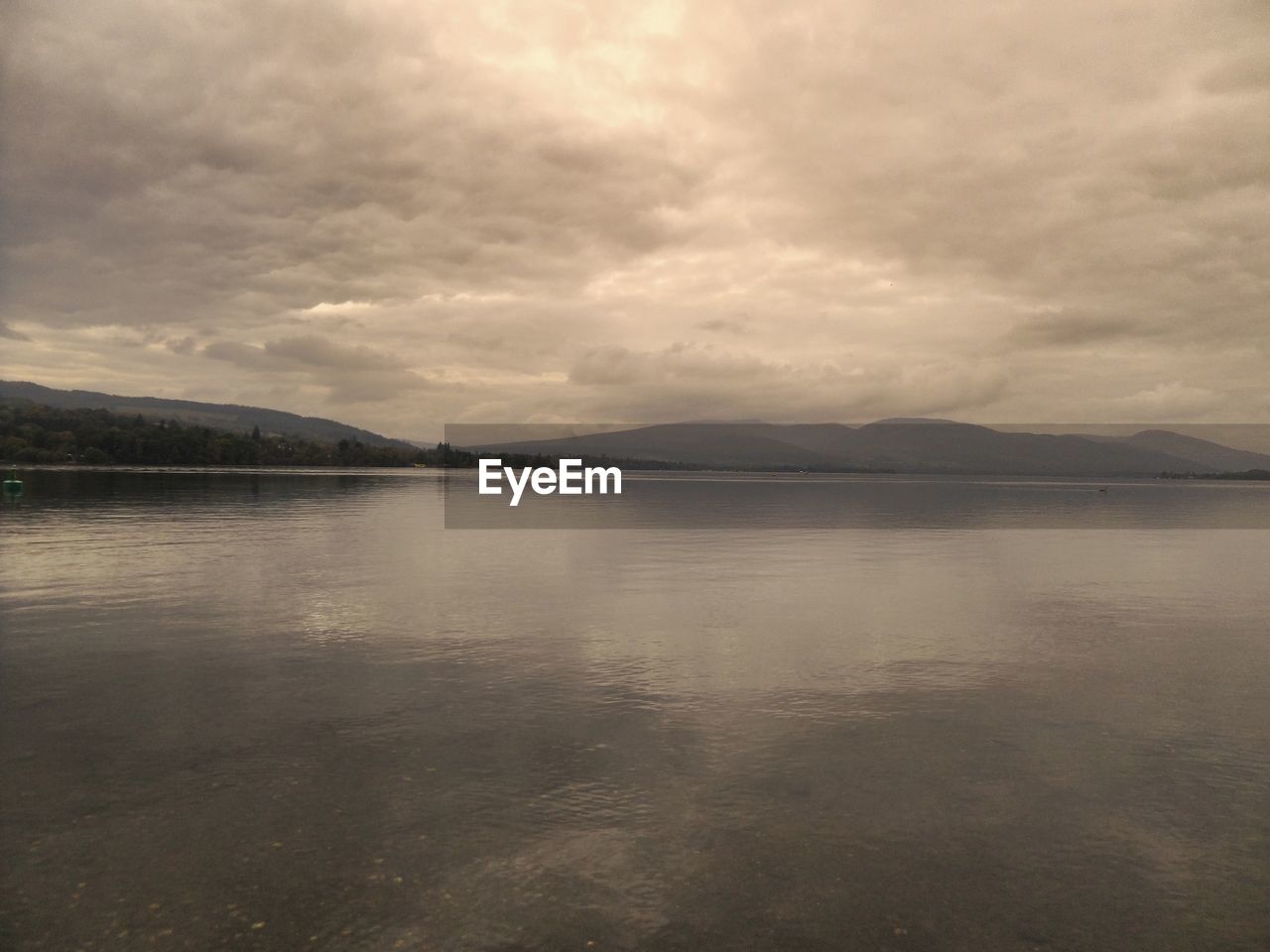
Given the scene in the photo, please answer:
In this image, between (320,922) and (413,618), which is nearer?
Result: (320,922)

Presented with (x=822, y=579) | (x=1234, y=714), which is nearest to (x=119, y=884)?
(x=1234, y=714)

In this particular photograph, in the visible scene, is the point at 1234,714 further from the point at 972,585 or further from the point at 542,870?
the point at 972,585

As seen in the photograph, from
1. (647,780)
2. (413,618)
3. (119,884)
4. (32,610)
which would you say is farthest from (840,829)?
(32,610)

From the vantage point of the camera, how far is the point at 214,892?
35.5ft

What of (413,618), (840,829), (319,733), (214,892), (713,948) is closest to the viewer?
(713,948)

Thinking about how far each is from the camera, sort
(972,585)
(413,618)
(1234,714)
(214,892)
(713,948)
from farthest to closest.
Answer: (972,585) < (413,618) < (1234,714) < (214,892) < (713,948)

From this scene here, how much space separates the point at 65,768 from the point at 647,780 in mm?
10254

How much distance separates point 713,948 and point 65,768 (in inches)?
478

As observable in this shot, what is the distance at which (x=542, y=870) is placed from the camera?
37.6 feet

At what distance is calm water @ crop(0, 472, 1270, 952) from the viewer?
10547 millimetres

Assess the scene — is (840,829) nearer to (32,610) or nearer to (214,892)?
(214,892)

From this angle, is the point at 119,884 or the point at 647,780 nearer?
the point at 119,884

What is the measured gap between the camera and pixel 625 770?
15305 mm

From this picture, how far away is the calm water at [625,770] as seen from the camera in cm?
1055
